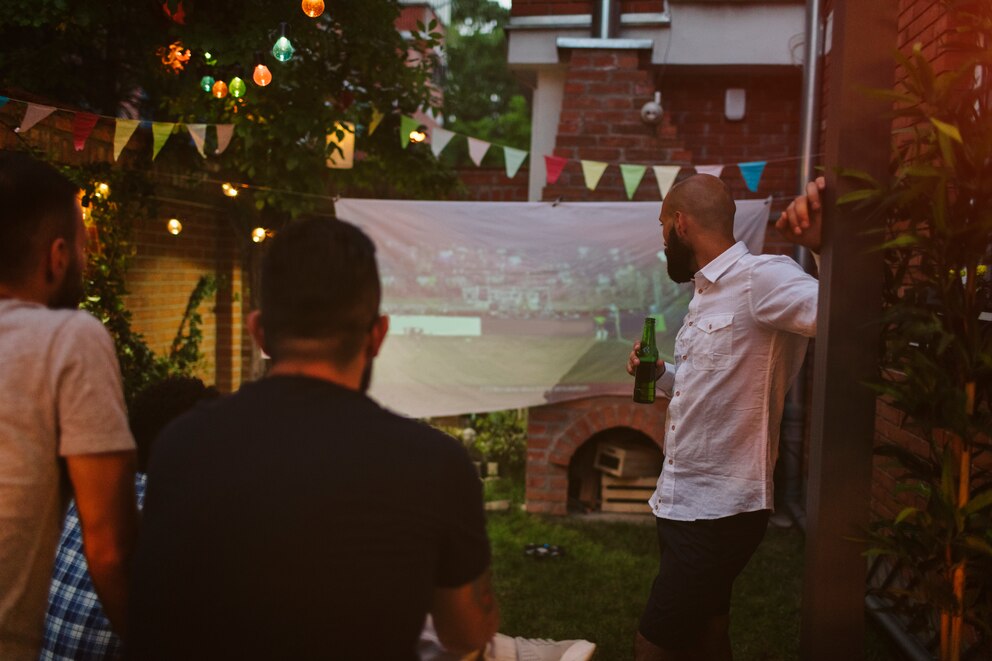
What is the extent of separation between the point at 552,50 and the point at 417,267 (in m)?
2.08

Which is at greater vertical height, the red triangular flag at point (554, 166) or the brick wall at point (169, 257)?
the red triangular flag at point (554, 166)

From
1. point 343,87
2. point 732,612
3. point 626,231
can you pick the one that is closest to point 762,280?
point 732,612

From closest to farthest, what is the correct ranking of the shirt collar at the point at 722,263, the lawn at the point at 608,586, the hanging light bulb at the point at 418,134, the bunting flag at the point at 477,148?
the shirt collar at the point at 722,263
the lawn at the point at 608,586
the bunting flag at the point at 477,148
the hanging light bulb at the point at 418,134

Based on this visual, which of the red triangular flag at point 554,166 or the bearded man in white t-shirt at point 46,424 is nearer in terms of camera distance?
the bearded man in white t-shirt at point 46,424

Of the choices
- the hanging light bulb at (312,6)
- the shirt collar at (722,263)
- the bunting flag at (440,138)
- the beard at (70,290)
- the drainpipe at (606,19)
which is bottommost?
the beard at (70,290)

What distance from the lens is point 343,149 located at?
6371 millimetres

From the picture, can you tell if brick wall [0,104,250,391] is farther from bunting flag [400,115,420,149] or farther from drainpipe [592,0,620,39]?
drainpipe [592,0,620,39]

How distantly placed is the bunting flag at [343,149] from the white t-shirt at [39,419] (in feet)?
15.0

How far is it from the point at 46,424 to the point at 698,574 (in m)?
1.78

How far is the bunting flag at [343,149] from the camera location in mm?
5926

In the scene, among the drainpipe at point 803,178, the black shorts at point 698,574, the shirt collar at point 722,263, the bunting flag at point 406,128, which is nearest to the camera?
the black shorts at point 698,574

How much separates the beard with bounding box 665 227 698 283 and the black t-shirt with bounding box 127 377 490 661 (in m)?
1.68

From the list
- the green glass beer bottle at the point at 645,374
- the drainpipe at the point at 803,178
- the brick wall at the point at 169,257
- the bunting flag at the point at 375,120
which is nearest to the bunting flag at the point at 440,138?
the bunting flag at the point at 375,120

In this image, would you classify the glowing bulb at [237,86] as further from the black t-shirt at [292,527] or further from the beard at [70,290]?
the black t-shirt at [292,527]
